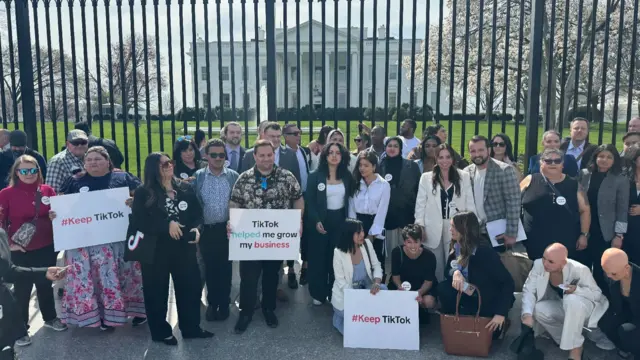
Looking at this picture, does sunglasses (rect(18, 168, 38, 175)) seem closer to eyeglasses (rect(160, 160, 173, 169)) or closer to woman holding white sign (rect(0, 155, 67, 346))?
woman holding white sign (rect(0, 155, 67, 346))

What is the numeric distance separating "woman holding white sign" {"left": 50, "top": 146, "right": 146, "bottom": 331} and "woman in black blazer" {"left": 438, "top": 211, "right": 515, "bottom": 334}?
303 centimetres

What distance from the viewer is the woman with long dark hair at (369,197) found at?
212 inches

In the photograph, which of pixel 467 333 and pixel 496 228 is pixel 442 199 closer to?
pixel 496 228

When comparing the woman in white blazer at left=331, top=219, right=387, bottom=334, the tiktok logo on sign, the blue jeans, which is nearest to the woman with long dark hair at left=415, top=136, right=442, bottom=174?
the woman in white blazer at left=331, top=219, right=387, bottom=334

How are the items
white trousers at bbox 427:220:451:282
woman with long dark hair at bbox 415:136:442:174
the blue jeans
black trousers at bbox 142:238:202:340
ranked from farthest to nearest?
woman with long dark hair at bbox 415:136:442:174 → white trousers at bbox 427:220:451:282 → the blue jeans → black trousers at bbox 142:238:202:340

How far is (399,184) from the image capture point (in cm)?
586

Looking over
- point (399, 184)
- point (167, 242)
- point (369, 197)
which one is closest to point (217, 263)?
point (167, 242)

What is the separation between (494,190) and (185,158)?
312 centimetres

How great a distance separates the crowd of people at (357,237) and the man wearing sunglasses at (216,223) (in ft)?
0.04

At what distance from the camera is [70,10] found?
6.79 metres

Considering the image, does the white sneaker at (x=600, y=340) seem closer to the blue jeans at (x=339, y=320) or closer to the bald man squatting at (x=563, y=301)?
the bald man squatting at (x=563, y=301)

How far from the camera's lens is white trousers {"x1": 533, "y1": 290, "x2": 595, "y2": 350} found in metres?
4.33

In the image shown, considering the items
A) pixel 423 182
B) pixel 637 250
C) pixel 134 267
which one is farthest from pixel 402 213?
pixel 134 267

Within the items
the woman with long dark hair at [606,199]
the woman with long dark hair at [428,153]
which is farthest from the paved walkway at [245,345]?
the woman with long dark hair at [428,153]
